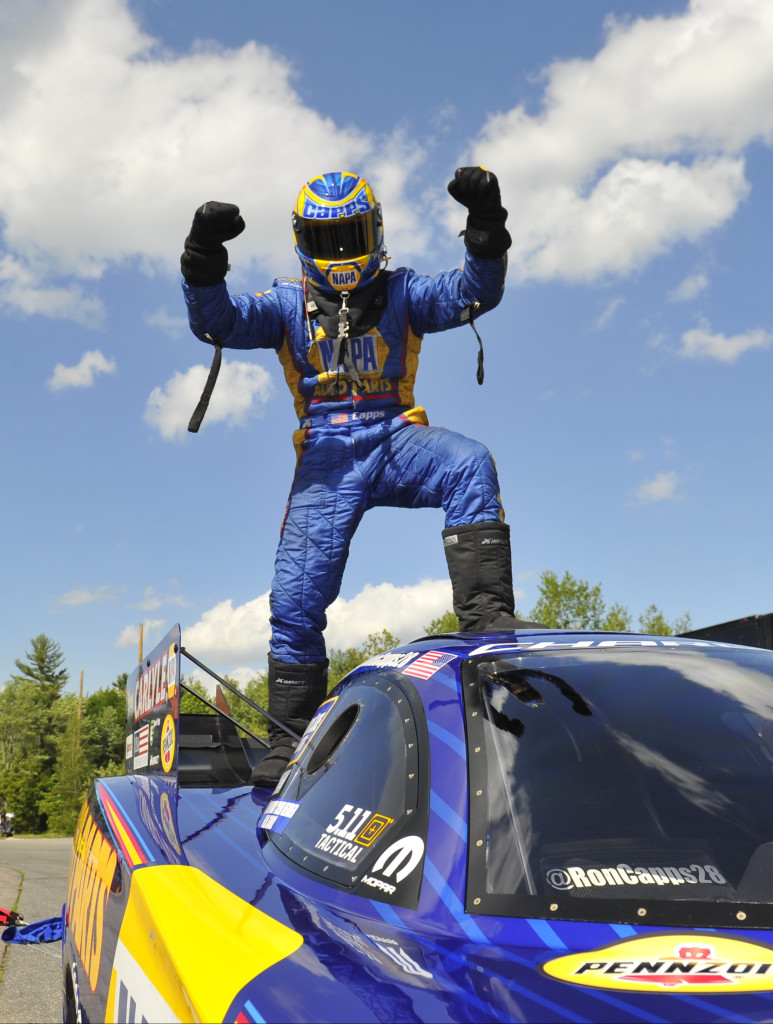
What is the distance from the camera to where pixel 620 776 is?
1.47 metres

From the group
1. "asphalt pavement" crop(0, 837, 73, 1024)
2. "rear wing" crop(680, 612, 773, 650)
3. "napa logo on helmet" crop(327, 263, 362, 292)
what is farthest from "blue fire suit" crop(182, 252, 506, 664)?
"rear wing" crop(680, 612, 773, 650)

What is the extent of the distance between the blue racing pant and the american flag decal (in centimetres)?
181

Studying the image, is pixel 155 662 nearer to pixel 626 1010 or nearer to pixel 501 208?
pixel 501 208

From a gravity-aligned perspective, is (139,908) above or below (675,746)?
below

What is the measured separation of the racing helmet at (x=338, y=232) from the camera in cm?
372

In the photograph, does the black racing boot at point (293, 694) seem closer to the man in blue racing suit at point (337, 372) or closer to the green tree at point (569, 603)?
the man in blue racing suit at point (337, 372)

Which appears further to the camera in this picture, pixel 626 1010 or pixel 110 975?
pixel 110 975

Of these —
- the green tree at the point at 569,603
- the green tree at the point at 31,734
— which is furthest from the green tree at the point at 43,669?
the green tree at the point at 569,603

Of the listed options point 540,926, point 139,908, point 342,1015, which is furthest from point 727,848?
point 139,908

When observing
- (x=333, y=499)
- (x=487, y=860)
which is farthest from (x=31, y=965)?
(x=487, y=860)

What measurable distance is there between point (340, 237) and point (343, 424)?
2.53 ft

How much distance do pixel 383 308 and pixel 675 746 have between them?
106 inches

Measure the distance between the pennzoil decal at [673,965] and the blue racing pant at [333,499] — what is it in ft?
8.29

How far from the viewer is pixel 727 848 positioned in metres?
1.37
